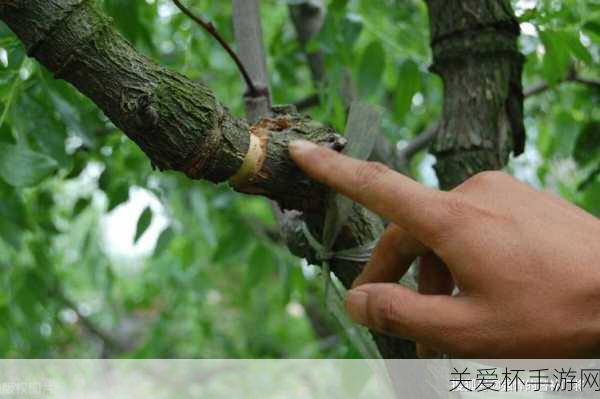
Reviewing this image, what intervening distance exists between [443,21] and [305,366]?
8.88 feet

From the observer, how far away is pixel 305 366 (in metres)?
3.64

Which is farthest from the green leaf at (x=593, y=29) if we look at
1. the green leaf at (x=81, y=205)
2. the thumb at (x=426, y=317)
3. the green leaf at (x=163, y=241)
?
the green leaf at (x=81, y=205)

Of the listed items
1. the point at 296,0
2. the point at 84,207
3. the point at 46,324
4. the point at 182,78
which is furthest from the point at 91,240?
the point at 182,78

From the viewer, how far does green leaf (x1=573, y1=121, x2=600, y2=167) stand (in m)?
1.60

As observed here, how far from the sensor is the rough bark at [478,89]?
3.71 ft

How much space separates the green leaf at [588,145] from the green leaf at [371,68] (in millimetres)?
Answer: 497

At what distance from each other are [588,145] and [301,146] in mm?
1039

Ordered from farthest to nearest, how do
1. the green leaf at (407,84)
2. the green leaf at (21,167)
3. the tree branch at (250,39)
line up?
the green leaf at (407,84)
the tree branch at (250,39)
the green leaf at (21,167)

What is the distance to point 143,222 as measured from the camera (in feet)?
4.92

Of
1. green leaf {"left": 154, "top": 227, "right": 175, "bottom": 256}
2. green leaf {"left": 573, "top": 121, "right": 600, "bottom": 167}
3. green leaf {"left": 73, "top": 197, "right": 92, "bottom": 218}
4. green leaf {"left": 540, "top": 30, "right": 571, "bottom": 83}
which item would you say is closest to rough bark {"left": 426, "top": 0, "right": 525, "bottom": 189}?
green leaf {"left": 540, "top": 30, "right": 571, "bottom": 83}

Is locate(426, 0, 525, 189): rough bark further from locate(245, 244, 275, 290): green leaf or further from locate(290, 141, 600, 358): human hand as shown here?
locate(245, 244, 275, 290): green leaf

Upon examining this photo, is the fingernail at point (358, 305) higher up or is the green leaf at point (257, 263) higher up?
the fingernail at point (358, 305)

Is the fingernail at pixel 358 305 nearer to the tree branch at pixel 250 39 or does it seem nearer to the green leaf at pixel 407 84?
the tree branch at pixel 250 39

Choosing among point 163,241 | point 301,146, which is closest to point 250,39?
point 301,146
